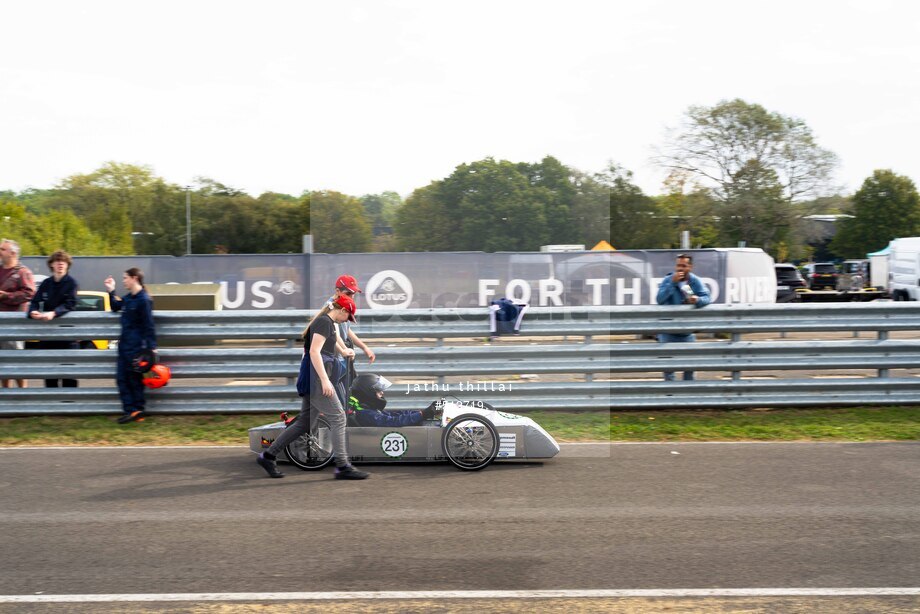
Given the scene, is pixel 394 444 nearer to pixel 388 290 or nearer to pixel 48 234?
pixel 388 290

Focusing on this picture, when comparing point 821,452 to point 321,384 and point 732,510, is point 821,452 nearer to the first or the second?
point 732,510

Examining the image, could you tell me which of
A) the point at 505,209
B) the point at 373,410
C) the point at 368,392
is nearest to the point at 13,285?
the point at 368,392

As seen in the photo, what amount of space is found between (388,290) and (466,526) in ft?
29.1

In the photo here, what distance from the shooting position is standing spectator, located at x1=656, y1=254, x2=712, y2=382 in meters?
10.7

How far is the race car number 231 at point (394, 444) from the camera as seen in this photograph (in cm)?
796

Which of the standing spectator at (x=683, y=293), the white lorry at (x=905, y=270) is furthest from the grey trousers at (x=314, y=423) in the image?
the white lorry at (x=905, y=270)

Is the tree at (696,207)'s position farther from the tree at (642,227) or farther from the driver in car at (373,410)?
the driver in car at (373,410)

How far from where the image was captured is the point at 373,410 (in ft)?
26.4

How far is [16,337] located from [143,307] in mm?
1731

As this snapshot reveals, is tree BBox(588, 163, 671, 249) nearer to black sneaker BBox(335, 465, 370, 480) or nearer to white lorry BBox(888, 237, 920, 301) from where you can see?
white lorry BBox(888, 237, 920, 301)

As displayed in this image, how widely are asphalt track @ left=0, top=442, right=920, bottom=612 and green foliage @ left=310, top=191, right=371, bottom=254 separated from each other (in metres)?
2.92

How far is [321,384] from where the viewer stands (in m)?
7.45

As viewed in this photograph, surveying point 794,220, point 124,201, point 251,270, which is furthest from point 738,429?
point 124,201

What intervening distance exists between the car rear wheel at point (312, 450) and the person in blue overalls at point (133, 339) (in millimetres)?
2807
